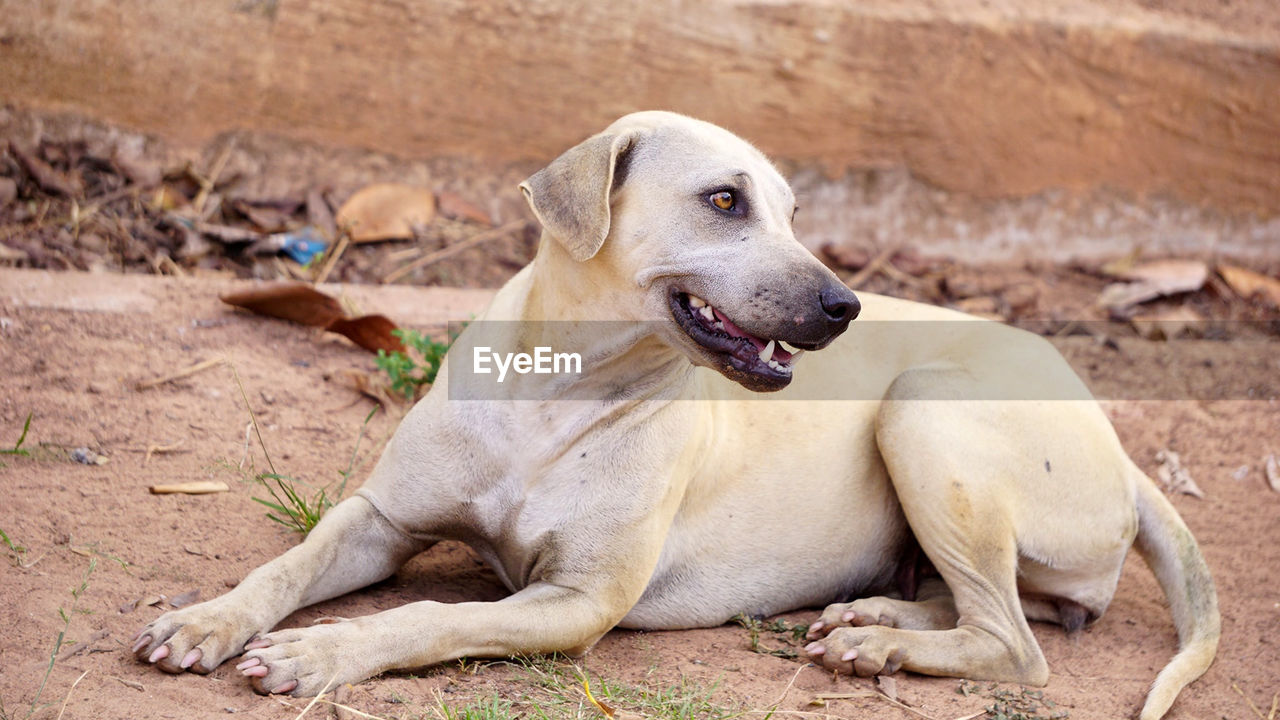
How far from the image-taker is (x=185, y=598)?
3.23 metres

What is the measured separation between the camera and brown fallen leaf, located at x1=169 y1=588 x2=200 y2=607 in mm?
3191

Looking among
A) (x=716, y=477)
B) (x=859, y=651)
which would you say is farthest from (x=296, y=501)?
(x=859, y=651)

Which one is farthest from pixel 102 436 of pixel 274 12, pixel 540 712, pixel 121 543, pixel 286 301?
pixel 274 12

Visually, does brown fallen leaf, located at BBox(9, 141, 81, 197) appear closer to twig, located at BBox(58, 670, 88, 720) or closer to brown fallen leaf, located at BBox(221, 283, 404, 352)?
brown fallen leaf, located at BBox(221, 283, 404, 352)

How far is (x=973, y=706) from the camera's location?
342 cm

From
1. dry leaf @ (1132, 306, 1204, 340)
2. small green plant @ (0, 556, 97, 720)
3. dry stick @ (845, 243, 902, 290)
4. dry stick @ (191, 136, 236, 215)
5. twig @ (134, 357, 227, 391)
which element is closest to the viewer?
small green plant @ (0, 556, 97, 720)

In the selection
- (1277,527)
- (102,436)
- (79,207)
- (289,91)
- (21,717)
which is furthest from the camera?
(289,91)

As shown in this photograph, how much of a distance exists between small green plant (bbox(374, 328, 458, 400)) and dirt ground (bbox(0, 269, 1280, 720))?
16 cm

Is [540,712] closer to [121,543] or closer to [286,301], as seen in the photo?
[121,543]

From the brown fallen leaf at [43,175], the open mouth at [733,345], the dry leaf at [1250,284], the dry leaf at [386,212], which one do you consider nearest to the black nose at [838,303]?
the open mouth at [733,345]

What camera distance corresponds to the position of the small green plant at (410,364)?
182 inches

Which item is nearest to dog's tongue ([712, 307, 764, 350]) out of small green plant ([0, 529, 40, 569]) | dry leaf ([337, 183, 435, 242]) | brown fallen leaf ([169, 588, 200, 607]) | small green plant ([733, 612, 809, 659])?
small green plant ([733, 612, 809, 659])

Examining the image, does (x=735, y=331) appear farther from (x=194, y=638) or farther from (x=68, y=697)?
(x=68, y=697)

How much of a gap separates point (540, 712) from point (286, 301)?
259 centimetres
